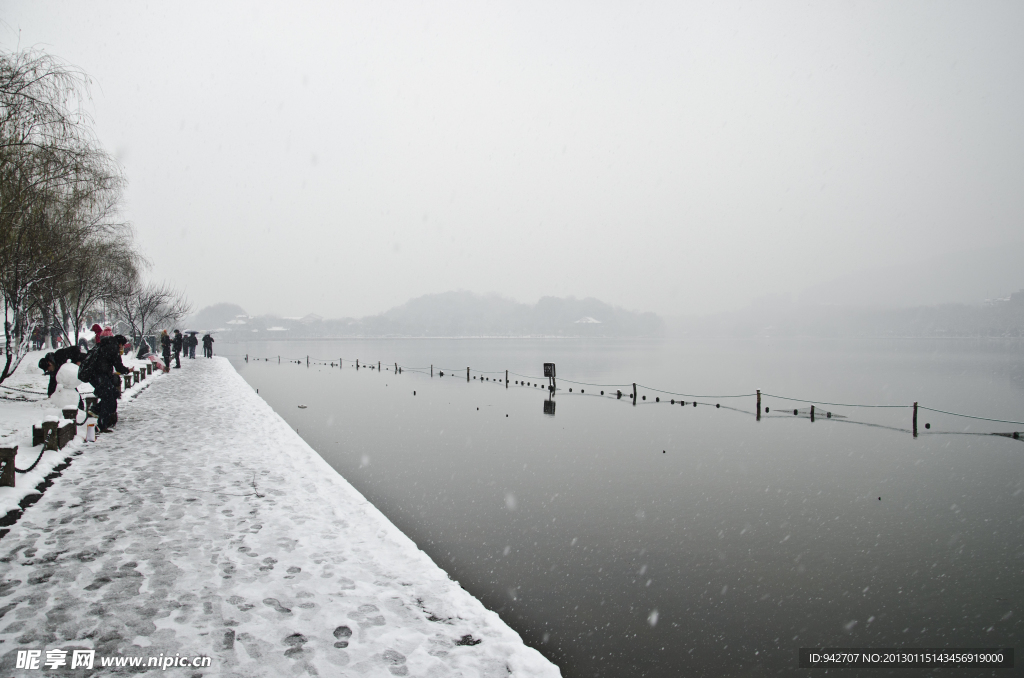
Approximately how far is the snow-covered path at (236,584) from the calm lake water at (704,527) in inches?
38.8

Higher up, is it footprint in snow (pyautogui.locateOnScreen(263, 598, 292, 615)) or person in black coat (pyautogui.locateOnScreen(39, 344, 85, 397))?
person in black coat (pyautogui.locateOnScreen(39, 344, 85, 397))

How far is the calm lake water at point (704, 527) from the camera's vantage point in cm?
538

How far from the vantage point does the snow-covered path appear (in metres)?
3.95

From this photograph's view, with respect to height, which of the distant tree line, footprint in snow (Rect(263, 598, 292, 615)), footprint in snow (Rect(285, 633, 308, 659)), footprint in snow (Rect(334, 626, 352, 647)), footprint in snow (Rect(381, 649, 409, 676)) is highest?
the distant tree line

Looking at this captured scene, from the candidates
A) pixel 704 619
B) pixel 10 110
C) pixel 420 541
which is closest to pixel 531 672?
pixel 704 619

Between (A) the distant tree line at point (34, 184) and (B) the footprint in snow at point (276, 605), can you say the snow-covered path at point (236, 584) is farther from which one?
(A) the distant tree line at point (34, 184)

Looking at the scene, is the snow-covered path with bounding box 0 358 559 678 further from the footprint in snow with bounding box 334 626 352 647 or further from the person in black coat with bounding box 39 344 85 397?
the person in black coat with bounding box 39 344 85 397

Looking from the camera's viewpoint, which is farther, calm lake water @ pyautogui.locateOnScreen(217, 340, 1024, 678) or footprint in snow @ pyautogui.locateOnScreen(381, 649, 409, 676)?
calm lake water @ pyautogui.locateOnScreen(217, 340, 1024, 678)

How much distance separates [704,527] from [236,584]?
6.49 m

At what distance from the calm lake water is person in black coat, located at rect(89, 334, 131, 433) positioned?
437 cm

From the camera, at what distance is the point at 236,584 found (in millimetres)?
4910

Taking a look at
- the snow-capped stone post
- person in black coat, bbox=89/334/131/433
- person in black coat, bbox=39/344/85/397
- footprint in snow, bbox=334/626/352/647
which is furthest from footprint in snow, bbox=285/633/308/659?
person in black coat, bbox=39/344/85/397

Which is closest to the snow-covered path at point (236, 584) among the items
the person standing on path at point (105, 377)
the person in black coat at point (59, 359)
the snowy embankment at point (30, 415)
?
the snowy embankment at point (30, 415)

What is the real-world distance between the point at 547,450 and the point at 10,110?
45.0ft
